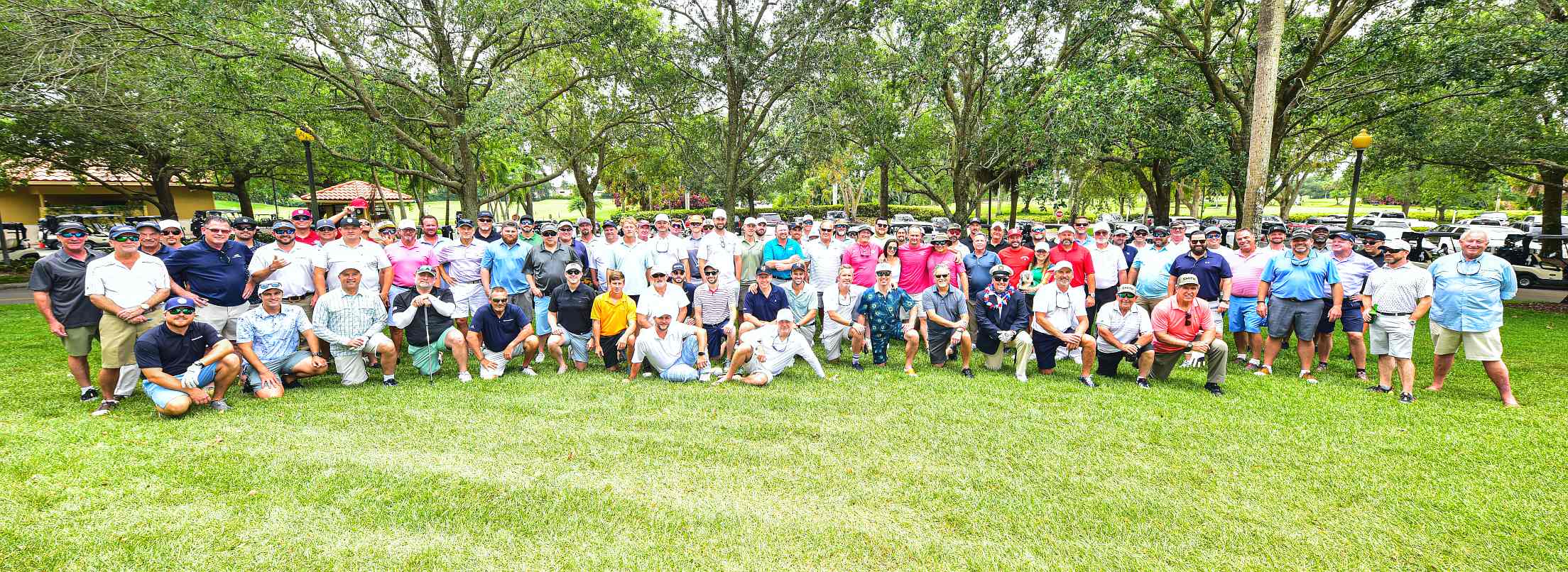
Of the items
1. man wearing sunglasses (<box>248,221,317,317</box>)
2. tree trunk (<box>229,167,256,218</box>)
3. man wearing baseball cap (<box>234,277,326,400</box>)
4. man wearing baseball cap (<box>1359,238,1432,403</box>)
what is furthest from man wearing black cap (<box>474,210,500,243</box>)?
tree trunk (<box>229,167,256,218</box>)

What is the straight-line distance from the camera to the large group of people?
5.77 m

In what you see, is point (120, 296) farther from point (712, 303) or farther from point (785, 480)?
point (785, 480)

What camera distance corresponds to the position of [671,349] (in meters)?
7.02

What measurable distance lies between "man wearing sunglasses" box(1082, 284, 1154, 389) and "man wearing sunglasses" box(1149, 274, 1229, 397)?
0.11 meters

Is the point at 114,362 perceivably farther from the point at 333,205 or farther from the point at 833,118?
the point at 333,205

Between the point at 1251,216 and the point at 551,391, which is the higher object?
the point at 1251,216

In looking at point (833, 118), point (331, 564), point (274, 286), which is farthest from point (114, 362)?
point (833, 118)

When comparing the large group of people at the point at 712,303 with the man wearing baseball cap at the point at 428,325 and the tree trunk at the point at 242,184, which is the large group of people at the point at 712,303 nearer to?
the man wearing baseball cap at the point at 428,325

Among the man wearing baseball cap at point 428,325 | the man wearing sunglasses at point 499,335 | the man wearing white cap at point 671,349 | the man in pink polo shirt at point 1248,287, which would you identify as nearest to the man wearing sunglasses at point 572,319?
the man wearing sunglasses at point 499,335

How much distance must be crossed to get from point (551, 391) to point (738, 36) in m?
11.3

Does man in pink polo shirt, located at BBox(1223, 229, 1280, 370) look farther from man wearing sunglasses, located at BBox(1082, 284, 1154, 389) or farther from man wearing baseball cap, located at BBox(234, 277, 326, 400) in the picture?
man wearing baseball cap, located at BBox(234, 277, 326, 400)

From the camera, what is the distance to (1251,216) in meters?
9.88

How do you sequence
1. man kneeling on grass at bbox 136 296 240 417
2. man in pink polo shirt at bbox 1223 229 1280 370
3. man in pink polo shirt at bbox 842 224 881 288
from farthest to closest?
man in pink polo shirt at bbox 842 224 881 288 < man in pink polo shirt at bbox 1223 229 1280 370 < man kneeling on grass at bbox 136 296 240 417

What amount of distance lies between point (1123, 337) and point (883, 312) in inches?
102
